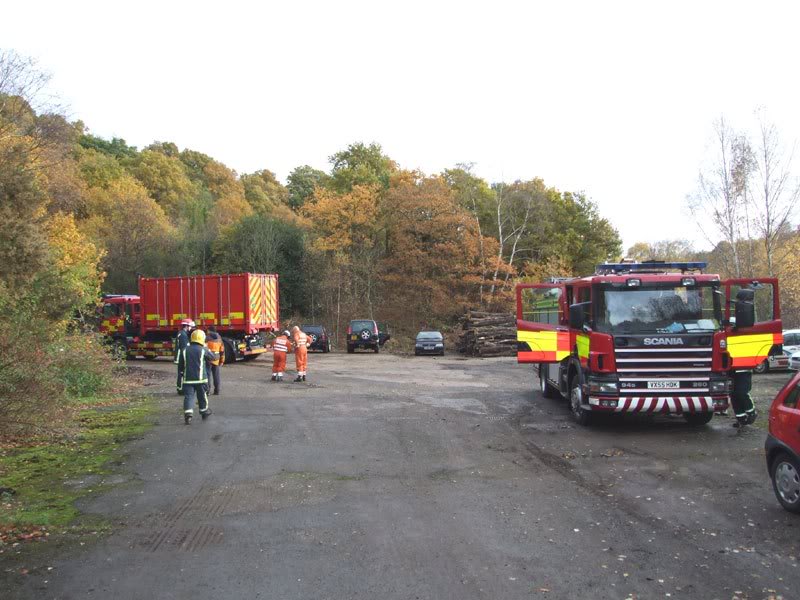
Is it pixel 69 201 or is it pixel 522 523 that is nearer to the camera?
pixel 522 523

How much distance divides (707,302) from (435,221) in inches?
1247

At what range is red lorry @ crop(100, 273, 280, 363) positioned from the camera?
26031 millimetres

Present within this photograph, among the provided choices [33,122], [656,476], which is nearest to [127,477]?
[656,476]

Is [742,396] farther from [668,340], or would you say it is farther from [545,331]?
[545,331]

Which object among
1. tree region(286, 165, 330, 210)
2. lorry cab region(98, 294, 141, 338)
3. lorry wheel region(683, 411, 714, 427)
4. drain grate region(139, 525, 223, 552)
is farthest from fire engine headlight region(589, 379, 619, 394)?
tree region(286, 165, 330, 210)

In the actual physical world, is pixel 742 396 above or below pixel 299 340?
below

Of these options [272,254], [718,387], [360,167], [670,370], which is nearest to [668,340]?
[670,370]

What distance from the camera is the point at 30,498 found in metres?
7.11

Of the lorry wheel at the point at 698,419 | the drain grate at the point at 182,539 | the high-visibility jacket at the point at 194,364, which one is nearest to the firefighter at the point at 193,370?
the high-visibility jacket at the point at 194,364

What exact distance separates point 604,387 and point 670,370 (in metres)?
1.09

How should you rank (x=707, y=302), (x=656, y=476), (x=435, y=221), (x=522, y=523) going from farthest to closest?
(x=435, y=221) → (x=707, y=302) → (x=656, y=476) → (x=522, y=523)

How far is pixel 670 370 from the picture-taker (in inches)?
418

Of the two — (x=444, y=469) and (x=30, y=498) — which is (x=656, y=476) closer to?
(x=444, y=469)

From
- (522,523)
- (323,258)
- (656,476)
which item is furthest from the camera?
(323,258)
